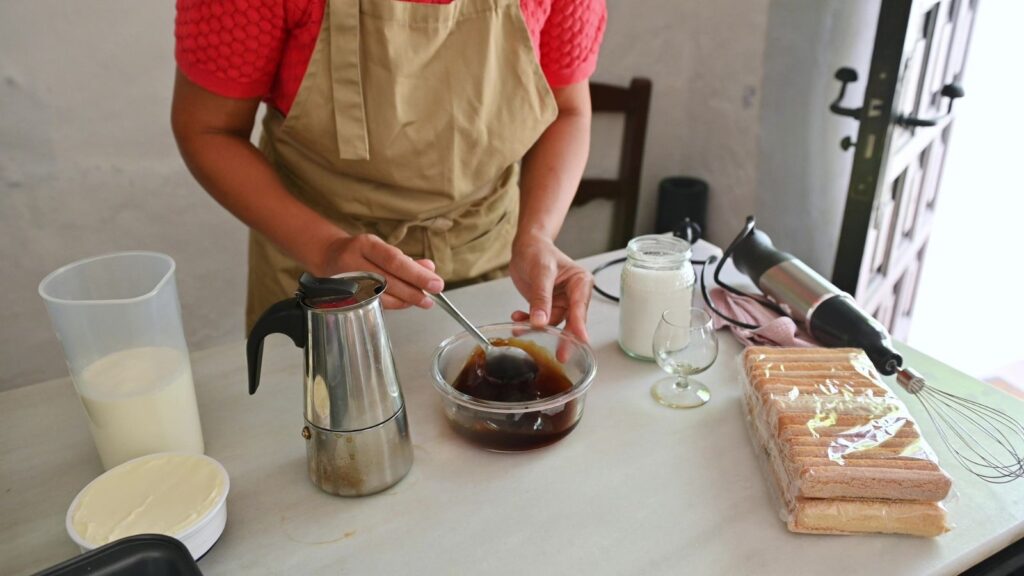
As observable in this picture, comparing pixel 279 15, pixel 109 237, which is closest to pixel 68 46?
pixel 109 237

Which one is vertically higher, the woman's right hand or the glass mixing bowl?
the woman's right hand

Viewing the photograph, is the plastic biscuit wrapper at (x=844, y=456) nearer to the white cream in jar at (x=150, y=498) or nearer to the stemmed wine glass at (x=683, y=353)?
the stemmed wine glass at (x=683, y=353)

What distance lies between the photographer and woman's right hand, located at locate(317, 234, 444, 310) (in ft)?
3.02

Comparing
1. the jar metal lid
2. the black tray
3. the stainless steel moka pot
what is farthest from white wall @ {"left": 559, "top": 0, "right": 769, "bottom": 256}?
the black tray

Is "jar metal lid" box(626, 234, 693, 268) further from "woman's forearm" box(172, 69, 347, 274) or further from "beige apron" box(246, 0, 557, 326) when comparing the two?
"woman's forearm" box(172, 69, 347, 274)

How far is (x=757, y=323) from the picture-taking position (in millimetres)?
1141

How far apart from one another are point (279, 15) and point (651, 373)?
72 cm

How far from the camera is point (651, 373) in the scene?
3.44ft

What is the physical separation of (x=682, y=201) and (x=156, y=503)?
2.10 metres

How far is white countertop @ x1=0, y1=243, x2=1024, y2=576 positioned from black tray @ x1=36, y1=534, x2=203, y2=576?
8 centimetres

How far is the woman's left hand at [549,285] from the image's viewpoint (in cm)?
103

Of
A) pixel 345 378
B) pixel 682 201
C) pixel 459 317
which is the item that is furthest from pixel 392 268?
pixel 682 201

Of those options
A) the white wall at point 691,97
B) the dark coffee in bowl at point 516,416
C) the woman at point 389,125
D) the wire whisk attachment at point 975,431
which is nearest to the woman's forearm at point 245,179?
the woman at point 389,125

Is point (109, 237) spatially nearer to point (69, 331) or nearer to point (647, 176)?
point (69, 331)
